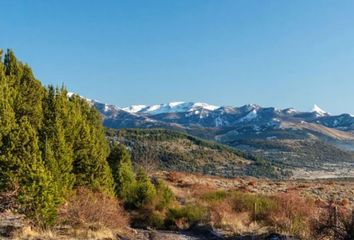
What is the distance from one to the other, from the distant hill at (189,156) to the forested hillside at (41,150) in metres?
110

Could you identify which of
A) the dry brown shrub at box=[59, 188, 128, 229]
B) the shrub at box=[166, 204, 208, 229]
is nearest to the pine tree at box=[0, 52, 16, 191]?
the dry brown shrub at box=[59, 188, 128, 229]

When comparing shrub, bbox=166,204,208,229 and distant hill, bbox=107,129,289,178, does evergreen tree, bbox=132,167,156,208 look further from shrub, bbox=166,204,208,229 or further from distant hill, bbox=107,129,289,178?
distant hill, bbox=107,129,289,178

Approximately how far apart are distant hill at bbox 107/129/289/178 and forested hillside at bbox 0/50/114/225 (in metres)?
110

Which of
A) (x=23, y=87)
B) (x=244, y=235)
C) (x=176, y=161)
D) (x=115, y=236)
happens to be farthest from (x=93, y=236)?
(x=176, y=161)

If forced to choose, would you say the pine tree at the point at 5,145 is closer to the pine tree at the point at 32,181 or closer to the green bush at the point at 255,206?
the pine tree at the point at 32,181

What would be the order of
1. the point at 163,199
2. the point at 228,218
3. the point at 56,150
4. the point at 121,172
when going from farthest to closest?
the point at 121,172, the point at 163,199, the point at 228,218, the point at 56,150

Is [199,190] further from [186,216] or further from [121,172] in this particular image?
[186,216]

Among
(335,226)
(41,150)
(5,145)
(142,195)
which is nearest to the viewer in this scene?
(335,226)

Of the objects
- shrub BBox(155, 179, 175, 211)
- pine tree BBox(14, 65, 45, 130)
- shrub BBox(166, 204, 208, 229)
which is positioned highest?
pine tree BBox(14, 65, 45, 130)

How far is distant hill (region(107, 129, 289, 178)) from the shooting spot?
15825 cm

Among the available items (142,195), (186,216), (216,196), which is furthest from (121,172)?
(186,216)

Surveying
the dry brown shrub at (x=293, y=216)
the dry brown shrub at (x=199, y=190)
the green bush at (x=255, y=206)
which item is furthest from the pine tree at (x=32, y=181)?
the dry brown shrub at (x=199, y=190)

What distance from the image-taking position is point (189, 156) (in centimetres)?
17462

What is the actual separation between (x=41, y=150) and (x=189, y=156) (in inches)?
5969
